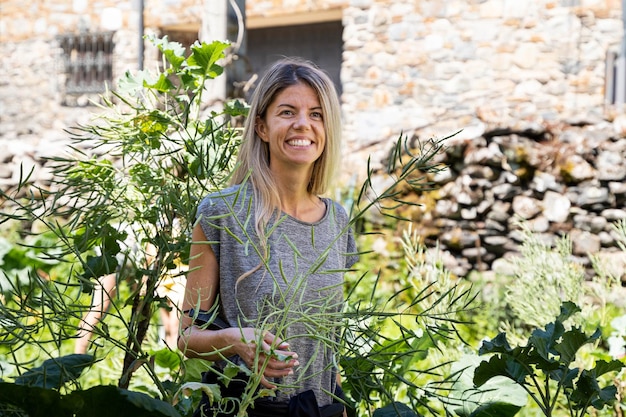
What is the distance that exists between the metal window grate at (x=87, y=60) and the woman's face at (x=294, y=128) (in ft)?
36.8

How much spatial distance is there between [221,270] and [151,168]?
25cm

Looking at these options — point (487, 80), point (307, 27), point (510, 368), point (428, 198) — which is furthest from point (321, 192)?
point (307, 27)

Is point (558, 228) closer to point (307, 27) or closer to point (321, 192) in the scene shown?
point (321, 192)

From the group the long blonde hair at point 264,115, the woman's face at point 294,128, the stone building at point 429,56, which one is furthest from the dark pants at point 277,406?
the stone building at point 429,56

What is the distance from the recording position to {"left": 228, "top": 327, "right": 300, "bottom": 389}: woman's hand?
99 cm

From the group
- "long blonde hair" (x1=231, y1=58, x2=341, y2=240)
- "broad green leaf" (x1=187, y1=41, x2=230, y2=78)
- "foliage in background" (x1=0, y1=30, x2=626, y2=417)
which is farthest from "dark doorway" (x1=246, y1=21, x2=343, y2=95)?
"broad green leaf" (x1=187, y1=41, x2=230, y2=78)

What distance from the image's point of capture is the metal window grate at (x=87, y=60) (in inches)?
501

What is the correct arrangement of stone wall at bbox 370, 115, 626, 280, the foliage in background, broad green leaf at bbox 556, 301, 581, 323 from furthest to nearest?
1. stone wall at bbox 370, 115, 626, 280
2. broad green leaf at bbox 556, 301, 581, 323
3. the foliage in background

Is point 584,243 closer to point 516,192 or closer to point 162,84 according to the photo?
point 516,192

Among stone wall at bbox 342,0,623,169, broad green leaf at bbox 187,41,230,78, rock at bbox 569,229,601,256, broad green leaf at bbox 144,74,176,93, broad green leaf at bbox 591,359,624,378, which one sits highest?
stone wall at bbox 342,0,623,169

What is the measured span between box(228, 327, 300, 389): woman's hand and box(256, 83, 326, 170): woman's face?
0.57 m

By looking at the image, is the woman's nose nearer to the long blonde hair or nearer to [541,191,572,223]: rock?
Answer: the long blonde hair

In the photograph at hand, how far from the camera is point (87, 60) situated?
12797 mm

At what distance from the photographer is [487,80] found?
9.59 metres
